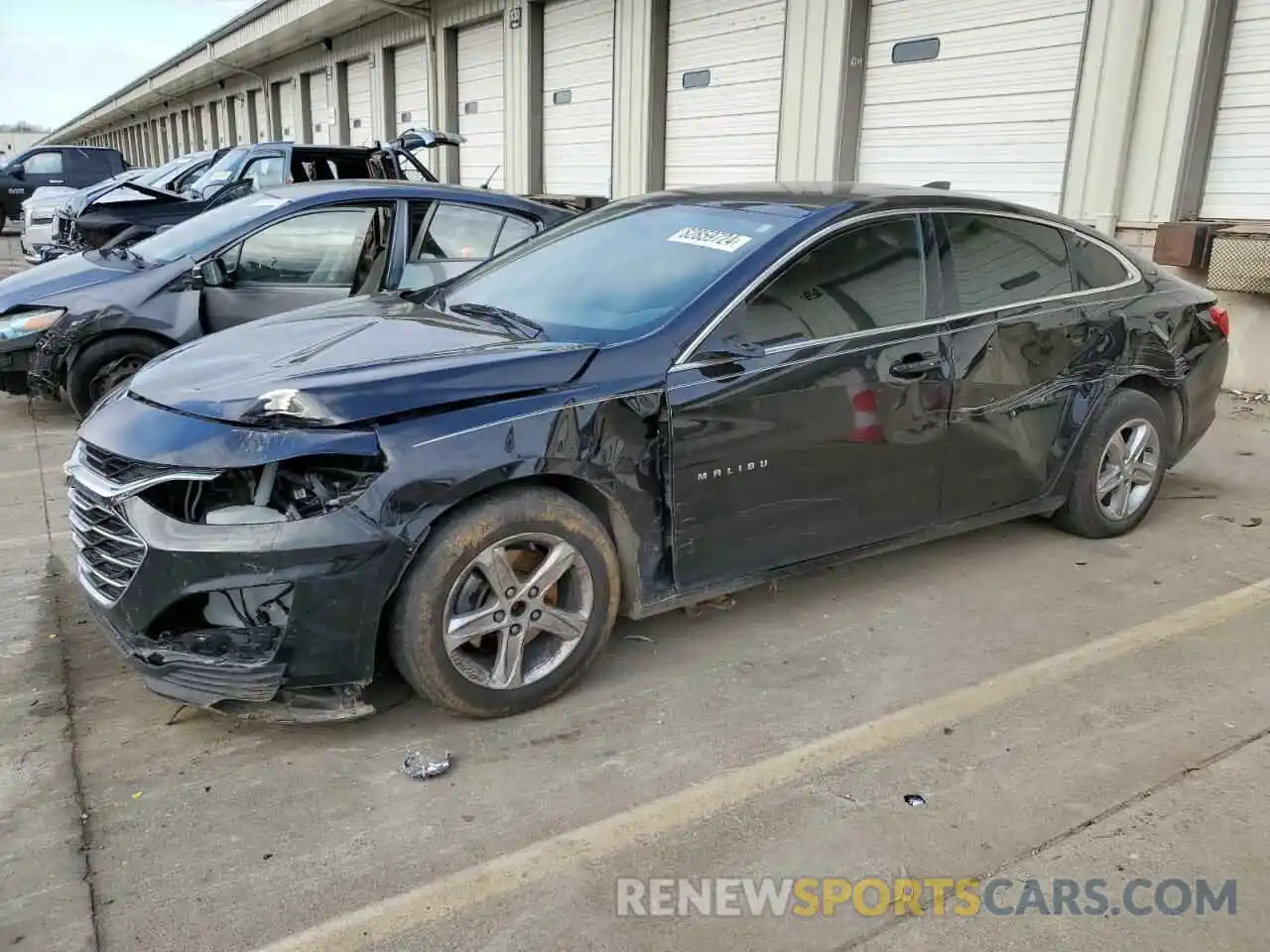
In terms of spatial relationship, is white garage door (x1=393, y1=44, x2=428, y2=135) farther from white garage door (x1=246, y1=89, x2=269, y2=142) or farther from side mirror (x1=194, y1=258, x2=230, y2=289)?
side mirror (x1=194, y1=258, x2=230, y2=289)

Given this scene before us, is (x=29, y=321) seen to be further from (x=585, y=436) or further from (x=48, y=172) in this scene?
(x=48, y=172)

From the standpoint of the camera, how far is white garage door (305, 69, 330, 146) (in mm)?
25000

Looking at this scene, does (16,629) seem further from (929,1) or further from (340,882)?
(929,1)

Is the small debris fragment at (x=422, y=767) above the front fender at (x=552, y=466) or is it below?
below

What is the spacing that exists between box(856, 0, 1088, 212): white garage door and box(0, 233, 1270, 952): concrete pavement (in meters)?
6.11

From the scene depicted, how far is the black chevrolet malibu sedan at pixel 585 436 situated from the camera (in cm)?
287

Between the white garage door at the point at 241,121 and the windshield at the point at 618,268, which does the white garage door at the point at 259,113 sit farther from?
the windshield at the point at 618,268

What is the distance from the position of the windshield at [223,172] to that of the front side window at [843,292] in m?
8.93

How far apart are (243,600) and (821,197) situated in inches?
101

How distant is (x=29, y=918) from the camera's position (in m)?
2.37

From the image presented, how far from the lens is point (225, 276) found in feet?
21.2

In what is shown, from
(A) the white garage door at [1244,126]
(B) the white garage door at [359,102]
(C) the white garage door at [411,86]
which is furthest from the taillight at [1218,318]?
(B) the white garage door at [359,102]

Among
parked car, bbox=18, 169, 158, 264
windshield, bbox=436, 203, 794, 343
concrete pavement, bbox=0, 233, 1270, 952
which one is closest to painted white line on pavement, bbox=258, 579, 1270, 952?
concrete pavement, bbox=0, 233, 1270, 952

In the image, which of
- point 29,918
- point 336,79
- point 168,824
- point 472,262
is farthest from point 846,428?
point 336,79
